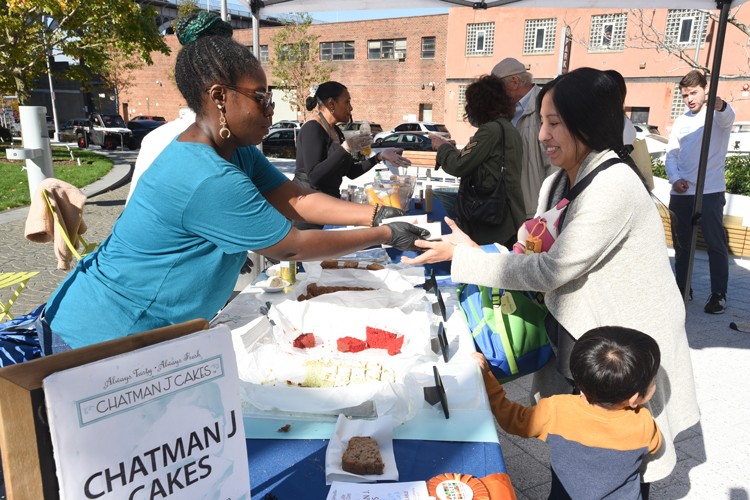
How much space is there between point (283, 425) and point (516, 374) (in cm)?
102

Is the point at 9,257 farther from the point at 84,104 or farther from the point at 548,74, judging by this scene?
the point at 84,104

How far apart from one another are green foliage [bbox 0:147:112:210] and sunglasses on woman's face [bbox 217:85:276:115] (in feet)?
30.8

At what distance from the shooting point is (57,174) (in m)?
12.2

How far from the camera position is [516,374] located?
208cm

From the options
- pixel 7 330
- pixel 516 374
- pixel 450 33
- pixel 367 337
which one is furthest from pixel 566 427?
pixel 450 33

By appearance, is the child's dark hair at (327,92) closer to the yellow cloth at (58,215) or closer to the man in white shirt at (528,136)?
the man in white shirt at (528,136)

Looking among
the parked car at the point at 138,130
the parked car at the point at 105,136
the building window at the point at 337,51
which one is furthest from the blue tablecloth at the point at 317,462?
the building window at the point at 337,51

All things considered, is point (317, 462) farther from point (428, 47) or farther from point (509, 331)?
point (428, 47)

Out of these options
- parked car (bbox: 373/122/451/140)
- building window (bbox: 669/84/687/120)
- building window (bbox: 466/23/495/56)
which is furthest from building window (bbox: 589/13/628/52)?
parked car (bbox: 373/122/451/140)

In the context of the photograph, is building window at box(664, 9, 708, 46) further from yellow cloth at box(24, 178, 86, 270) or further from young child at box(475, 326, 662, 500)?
young child at box(475, 326, 662, 500)

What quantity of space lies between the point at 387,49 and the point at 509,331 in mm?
33483

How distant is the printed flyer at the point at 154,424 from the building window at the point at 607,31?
25981 millimetres

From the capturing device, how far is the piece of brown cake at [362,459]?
125cm

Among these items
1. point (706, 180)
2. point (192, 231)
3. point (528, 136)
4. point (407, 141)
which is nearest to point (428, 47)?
point (407, 141)
